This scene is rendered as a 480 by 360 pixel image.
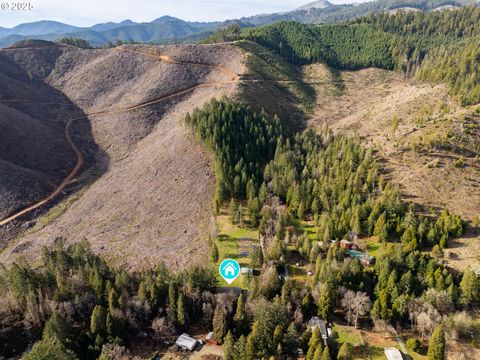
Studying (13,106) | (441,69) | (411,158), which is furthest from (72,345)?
(441,69)

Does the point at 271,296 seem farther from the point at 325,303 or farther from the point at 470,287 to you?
the point at 470,287

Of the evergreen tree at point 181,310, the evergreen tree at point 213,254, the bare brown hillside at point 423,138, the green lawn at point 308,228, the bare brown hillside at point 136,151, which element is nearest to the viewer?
the evergreen tree at point 181,310

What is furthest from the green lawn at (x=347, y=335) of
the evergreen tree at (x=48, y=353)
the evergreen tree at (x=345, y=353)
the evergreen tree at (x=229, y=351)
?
the evergreen tree at (x=48, y=353)

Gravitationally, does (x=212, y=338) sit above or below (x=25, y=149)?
below

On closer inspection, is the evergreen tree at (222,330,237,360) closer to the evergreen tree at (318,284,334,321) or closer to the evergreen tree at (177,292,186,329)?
the evergreen tree at (177,292,186,329)

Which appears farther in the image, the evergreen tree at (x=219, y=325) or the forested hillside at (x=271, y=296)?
the evergreen tree at (x=219, y=325)

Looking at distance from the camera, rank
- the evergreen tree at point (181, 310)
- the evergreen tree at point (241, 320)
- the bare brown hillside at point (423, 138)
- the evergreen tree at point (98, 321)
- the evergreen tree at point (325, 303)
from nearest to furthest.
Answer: the evergreen tree at point (98, 321)
the evergreen tree at point (241, 320)
the evergreen tree at point (181, 310)
the evergreen tree at point (325, 303)
the bare brown hillside at point (423, 138)

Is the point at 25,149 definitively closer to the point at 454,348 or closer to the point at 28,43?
the point at 28,43

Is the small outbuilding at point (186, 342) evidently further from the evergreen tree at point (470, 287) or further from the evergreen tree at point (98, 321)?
the evergreen tree at point (470, 287)
